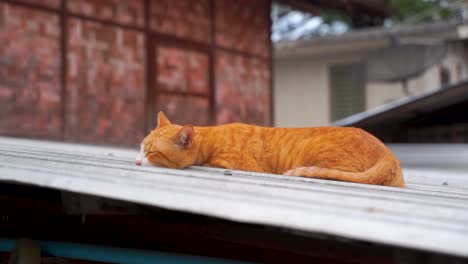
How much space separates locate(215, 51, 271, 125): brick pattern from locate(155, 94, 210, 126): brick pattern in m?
0.27

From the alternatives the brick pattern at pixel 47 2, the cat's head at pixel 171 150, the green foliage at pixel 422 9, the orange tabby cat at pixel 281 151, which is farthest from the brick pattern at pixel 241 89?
the green foliage at pixel 422 9

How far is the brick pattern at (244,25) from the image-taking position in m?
8.15

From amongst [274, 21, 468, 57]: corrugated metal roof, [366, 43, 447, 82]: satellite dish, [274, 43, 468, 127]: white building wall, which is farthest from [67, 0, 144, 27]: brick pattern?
[274, 43, 468, 127]: white building wall

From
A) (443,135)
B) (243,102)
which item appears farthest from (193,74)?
(443,135)

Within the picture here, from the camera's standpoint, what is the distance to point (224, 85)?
322 inches

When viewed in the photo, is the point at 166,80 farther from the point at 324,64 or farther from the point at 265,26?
the point at 324,64

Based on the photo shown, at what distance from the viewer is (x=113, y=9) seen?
6.52 meters

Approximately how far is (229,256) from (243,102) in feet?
22.8

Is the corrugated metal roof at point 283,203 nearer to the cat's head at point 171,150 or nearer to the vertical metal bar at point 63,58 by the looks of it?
the cat's head at point 171,150

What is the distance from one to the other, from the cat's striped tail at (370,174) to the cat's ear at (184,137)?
1.74 feet

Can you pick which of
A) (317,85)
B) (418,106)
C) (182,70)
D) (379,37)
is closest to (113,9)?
(182,70)

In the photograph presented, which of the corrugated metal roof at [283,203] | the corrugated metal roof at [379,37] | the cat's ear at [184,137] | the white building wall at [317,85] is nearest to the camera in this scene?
the corrugated metal roof at [283,203]

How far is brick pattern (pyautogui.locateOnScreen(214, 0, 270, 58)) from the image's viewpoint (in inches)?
321

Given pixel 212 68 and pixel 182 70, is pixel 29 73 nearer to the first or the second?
pixel 182 70
